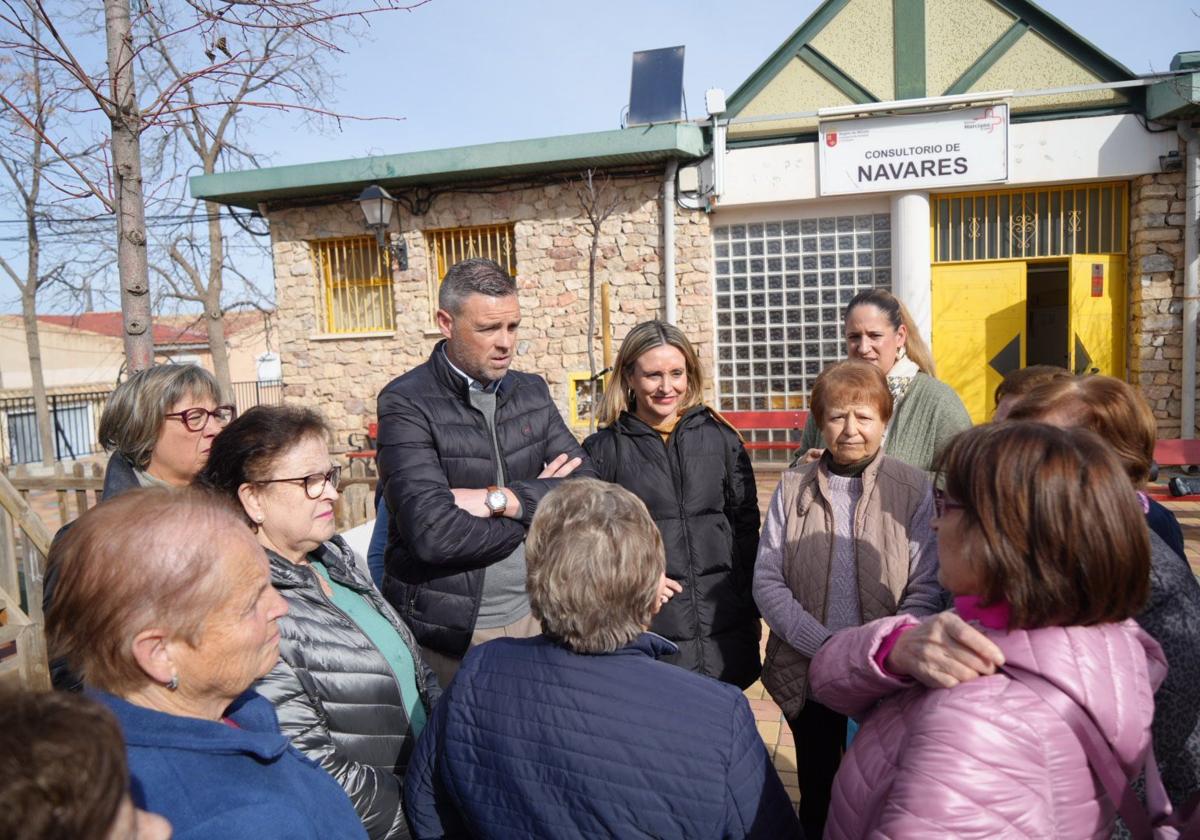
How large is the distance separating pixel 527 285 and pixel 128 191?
7780 millimetres

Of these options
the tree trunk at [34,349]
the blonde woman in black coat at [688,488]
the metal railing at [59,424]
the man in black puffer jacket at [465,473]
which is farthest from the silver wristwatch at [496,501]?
the metal railing at [59,424]

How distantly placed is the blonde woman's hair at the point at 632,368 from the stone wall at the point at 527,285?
285 inches

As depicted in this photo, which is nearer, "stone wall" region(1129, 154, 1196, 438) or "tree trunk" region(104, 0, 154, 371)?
"tree trunk" region(104, 0, 154, 371)

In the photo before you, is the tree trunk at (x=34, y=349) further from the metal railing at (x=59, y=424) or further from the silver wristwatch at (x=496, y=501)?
the silver wristwatch at (x=496, y=501)

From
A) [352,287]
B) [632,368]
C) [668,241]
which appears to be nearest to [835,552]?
[632,368]

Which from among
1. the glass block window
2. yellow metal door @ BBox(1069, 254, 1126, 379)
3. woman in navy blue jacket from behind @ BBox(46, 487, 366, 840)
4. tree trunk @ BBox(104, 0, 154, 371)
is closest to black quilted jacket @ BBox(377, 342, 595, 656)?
woman in navy blue jacket from behind @ BBox(46, 487, 366, 840)

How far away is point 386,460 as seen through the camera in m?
2.55

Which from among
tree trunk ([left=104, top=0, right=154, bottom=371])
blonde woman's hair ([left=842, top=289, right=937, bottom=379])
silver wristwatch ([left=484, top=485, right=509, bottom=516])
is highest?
tree trunk ([left=104, top=0, right=154, bottom=371])

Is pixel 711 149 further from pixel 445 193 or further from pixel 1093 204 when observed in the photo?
→ pixel 1093 204

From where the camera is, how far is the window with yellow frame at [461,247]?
10.9 m

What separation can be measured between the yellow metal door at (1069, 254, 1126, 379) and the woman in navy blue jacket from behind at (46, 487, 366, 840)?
995cm

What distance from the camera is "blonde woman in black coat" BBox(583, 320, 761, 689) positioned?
8.71 feet

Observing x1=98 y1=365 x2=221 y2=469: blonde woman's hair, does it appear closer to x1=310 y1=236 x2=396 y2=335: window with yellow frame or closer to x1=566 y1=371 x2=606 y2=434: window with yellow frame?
x1=566 y1=371 x2=606 y2=434: window with yellow frame

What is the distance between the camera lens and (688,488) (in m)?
2.72
